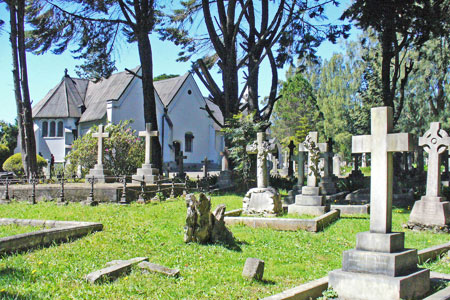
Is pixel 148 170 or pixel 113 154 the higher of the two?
pixel 113 154

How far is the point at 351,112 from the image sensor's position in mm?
47438

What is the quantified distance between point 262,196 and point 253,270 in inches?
242

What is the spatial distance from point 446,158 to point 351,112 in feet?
79.7

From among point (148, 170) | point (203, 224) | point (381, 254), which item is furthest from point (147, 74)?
point (381, 254)

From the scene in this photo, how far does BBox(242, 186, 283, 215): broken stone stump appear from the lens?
11992 mm

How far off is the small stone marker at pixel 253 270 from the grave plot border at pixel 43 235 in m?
3.73

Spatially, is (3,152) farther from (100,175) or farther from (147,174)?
(147,174)

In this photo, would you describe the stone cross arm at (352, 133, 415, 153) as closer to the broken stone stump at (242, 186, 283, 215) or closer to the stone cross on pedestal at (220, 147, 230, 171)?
the broken stone stump at (242, 186, 283, 215)

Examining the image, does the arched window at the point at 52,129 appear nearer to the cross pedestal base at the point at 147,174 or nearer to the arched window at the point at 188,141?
the arched window at the point at 188,141

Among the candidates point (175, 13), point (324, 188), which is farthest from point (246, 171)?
point (175, 13)

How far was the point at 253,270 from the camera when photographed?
605cm

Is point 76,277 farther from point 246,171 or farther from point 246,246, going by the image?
point 246,171

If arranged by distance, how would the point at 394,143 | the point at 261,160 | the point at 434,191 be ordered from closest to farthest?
the point at 394,143
the point at 434,191
the point at 261,160

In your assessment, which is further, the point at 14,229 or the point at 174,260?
the point at 14,229
